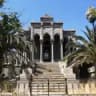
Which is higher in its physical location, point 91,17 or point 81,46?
point 91,17

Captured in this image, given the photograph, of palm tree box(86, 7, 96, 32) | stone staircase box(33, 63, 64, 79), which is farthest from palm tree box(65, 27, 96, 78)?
palm tree box(86, 7, 96, 32)

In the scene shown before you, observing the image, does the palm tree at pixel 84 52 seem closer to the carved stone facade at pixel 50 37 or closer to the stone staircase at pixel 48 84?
the stone staircase at pixel 48 84

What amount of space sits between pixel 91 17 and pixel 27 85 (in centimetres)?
1572

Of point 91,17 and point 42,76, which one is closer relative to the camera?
point 42,76

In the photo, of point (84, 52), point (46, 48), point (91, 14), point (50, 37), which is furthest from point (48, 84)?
point (46, 48)

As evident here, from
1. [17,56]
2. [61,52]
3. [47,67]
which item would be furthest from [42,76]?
[61,52]

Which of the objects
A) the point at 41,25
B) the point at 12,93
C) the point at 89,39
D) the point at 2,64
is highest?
the point at 41,25

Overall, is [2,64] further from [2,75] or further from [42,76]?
[42,76]

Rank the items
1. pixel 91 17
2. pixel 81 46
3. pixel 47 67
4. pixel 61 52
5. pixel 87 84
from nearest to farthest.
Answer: pixel 87 84, pixel 81 46, pixel 47 67, pixel 91 17, pixel 61 52

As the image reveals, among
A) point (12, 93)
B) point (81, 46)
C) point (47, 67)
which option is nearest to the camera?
point (12, 93)

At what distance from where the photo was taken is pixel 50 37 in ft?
132

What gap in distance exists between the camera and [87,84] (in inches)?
971

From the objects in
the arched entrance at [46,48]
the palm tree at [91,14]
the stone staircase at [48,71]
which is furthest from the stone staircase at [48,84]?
the arched entrance at [46,48]

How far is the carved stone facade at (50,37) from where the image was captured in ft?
131
